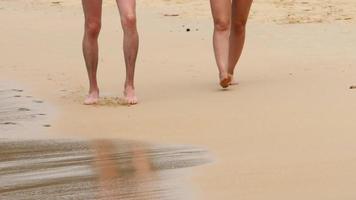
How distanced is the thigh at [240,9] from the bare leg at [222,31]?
376 millimetres

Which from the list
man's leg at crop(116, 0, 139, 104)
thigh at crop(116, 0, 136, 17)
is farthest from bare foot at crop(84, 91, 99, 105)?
thigh at crop(116, 0, 136, 17)

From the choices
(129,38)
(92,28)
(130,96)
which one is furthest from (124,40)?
(130,96)

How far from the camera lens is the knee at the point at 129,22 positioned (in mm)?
7660

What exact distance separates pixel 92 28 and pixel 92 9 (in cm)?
16

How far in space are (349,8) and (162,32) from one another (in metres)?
2.62

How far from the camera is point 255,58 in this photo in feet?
32.6

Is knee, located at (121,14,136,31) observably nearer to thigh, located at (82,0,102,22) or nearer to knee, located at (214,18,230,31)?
thigh, located at (82,0,102,22)

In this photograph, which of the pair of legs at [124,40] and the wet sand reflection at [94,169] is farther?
the pair of legs at [124,40]

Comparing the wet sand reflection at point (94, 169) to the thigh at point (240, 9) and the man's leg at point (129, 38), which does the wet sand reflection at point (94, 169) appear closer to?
the man's leg at point (129, 38)

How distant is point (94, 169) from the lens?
5566 millimetres

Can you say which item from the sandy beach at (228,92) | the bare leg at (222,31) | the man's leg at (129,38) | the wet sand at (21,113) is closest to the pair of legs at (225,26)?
the bare leg at (222,31)

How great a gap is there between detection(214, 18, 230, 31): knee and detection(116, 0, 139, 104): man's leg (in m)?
0.74

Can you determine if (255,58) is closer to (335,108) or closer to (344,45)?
(344,45)

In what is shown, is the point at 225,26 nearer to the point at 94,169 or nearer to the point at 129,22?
the point at 129,22
